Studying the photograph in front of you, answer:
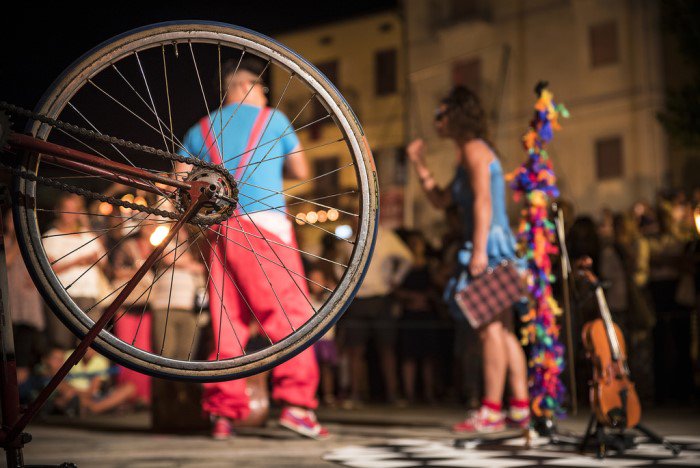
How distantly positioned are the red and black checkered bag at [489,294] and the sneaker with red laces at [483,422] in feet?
1.86

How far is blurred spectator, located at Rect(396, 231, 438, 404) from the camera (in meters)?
9.45

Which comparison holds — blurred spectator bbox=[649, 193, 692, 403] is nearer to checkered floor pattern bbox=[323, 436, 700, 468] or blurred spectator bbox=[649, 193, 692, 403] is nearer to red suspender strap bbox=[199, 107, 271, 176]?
checkered floor pattern bbox=[323, 436, 700, 468]

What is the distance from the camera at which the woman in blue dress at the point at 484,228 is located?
5.79m

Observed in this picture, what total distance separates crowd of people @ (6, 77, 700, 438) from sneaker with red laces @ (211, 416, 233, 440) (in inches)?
0.6

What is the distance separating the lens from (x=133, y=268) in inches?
323

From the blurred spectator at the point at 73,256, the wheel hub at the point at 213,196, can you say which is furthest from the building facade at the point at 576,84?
the wheel hub at the point at 213,196

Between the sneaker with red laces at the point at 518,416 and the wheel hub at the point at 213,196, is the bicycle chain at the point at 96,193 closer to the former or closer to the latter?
the wheel hub at the point at 213,196

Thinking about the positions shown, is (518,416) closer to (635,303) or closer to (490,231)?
(490,231)

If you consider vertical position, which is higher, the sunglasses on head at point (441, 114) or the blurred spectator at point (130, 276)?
the sunglasses on head at point (441, 114)

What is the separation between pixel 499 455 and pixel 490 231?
180 cm

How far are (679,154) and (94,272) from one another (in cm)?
1754

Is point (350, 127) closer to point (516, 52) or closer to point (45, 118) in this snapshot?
point (45, 118)

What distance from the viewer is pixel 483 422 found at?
5840 mm

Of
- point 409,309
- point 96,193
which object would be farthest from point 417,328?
point 96,193
